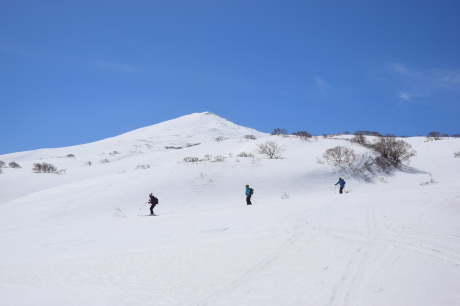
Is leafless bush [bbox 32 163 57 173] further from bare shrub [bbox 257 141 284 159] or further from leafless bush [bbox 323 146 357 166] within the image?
leafless bush [bbox 323 146 357 166]

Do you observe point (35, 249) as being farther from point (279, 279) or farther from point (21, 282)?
point (279, 279)

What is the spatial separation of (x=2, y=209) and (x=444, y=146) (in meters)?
55.9

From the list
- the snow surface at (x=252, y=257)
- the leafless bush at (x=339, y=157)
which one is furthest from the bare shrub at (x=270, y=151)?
the snow surface at (x=252, y=257)

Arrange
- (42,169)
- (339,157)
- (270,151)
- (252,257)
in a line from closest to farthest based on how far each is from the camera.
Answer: (252,257)
(339,157)
(270,151)
(42,169)

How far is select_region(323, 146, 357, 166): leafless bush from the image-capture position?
31844 mm

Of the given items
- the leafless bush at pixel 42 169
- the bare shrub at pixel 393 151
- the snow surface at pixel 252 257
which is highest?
the bare shrub at pixel 393 151

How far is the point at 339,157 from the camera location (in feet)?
105

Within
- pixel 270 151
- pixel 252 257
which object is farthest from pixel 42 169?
pixel 252 257

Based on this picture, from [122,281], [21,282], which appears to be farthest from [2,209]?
[122,281]

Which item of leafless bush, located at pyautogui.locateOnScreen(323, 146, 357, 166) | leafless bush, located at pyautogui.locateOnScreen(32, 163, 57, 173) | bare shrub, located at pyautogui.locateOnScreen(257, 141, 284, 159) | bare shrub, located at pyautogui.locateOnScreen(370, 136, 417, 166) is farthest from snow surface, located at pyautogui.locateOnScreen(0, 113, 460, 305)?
bare shrub, located at pyautogui.locateOnScreen(370, 136, 417, 166)

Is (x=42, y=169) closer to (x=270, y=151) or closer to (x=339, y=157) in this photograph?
(x=270, y=151)

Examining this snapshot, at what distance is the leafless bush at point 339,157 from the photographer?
31.8 m

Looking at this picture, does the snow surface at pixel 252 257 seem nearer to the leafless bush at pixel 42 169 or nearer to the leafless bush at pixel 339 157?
the leafless bush at pixel 339 157

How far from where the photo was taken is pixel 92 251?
9.15m
